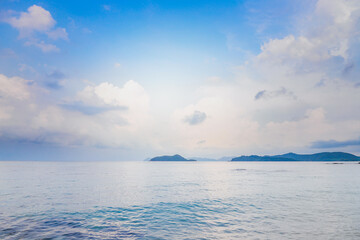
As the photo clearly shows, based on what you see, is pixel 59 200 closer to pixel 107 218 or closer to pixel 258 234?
pixel 107 218

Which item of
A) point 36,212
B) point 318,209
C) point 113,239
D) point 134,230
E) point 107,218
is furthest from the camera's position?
point 318,209

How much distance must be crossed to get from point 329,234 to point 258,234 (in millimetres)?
6427

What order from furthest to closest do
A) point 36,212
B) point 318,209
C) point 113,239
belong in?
point 318,209 < point 36,212 < point 113,239

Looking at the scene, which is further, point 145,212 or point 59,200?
point 59,200

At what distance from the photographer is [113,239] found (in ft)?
58.0

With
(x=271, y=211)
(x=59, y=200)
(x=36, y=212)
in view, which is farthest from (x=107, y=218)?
(x=271, y=211)

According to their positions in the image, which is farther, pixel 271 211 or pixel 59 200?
pixel 59 200

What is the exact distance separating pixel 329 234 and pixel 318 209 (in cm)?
1128

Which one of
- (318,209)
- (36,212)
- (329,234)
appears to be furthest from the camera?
(318,209)

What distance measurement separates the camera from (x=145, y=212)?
2739 cm

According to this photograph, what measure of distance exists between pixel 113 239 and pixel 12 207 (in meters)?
21.5

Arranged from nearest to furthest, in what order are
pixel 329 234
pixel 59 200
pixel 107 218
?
1. pixel 329 234
2. pixel 107 218
3. pixel 59 200

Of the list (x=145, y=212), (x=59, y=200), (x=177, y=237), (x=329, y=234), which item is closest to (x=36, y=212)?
(x=59, y=200)

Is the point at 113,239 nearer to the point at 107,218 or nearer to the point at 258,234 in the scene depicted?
the point at 107,218
